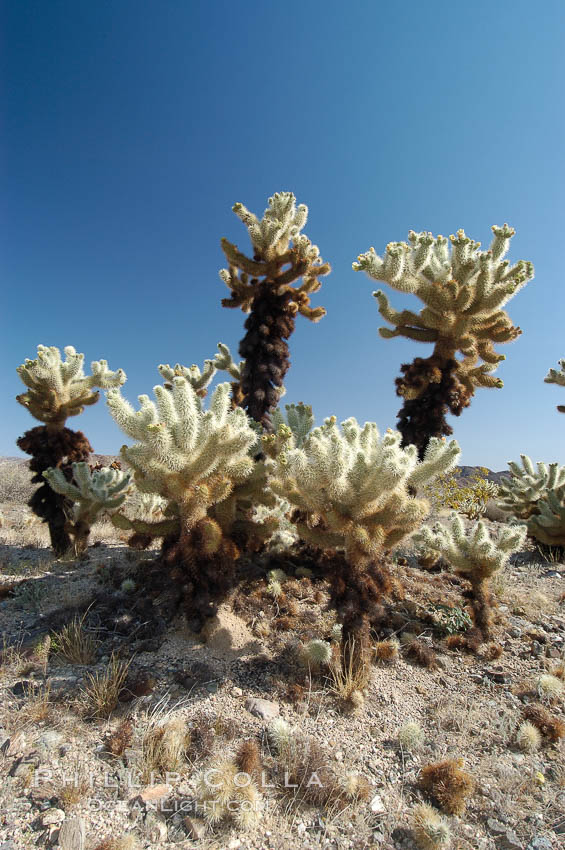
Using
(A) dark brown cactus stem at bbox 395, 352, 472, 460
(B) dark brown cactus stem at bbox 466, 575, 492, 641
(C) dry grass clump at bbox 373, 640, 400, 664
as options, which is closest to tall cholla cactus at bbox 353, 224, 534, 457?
(A) dark brown cactus stem at bbox 395, 352, 472, 460

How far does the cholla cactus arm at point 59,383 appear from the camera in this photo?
8023 millimetres

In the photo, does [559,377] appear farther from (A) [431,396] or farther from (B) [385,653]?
(B) [385,653]

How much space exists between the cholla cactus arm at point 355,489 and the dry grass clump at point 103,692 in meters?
2.32

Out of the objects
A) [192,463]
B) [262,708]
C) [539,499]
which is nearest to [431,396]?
[539,499]

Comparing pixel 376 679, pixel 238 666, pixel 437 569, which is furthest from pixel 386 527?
pixel 437 569

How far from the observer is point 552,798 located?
308cm

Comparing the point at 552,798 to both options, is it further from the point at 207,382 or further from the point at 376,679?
the point at 207,382

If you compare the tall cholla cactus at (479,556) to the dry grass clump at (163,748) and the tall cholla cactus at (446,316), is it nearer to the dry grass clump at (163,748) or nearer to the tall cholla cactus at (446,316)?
the tall cholla cactus at (446,316)

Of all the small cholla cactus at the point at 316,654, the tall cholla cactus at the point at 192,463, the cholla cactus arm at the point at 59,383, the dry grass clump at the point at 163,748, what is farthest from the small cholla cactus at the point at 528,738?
the cholla cactus arm at the point at 59,383

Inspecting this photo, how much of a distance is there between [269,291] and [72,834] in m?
8.42

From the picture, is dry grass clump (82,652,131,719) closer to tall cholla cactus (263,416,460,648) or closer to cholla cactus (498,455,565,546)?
tall cholla cactus (263,416,460,648)

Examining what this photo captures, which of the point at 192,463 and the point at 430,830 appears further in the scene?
the point at 192,463

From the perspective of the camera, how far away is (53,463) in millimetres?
8391

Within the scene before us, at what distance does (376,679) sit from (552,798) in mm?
1643
